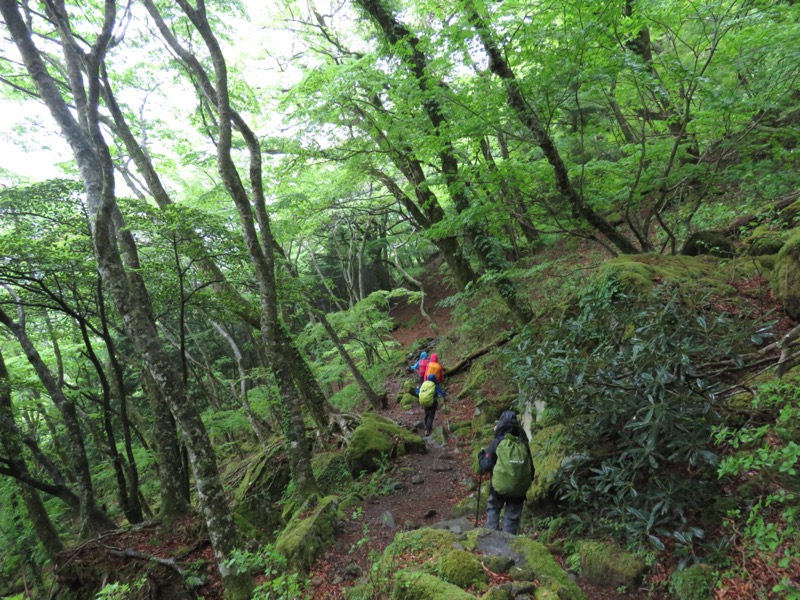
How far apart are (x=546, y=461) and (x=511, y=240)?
7614 mm

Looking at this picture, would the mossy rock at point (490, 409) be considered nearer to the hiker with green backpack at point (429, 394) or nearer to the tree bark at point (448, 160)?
the hiker with green backpack at point (429, 394)

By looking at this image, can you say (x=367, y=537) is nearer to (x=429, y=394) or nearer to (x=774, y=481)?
(x=429, y=394)

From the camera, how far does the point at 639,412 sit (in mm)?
3980

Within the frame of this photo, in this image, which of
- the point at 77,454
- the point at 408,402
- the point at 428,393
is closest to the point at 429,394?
the point at 428,393

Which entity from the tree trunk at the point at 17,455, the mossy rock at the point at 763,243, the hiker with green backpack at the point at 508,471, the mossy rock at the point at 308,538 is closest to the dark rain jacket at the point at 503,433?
the hiker with green backpack at the point at 508,471

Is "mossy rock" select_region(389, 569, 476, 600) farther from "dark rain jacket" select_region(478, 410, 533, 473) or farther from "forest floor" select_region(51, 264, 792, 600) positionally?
"dark rain jacket" select_region(478, 410, 533, 473)

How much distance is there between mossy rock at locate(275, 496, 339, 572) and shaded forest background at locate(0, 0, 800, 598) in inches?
25.8

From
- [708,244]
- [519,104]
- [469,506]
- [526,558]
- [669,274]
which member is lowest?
[469,506]

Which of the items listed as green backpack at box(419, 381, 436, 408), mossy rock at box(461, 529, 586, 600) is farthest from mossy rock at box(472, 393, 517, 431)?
mossy rock at box(461, 529, 586, 600)

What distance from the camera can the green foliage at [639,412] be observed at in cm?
371

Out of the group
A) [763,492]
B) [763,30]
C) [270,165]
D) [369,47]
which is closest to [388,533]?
[763,492]

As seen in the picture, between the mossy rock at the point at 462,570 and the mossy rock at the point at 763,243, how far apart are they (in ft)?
22.7

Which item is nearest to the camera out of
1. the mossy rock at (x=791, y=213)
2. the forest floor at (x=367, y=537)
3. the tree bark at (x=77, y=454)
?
the forest floor at (x=367, y=537)

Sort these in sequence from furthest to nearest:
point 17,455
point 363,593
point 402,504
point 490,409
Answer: point 490,409
point 17,455
point 402,504
point 363,593
